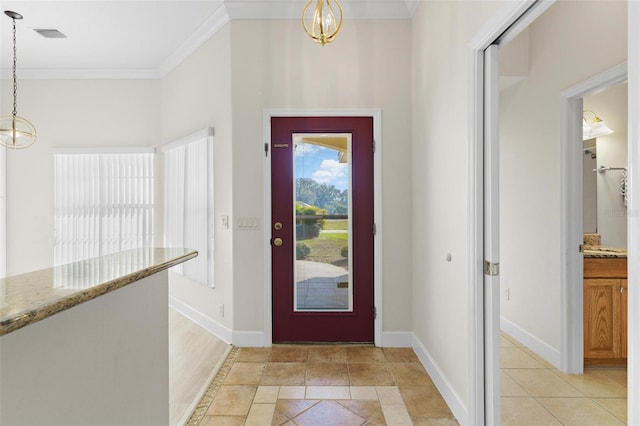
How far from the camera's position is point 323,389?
7.97 feet

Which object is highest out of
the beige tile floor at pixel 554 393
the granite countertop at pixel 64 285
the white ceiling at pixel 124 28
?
the white ceiling at pixel 124 28

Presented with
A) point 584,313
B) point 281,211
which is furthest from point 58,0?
point 584,313

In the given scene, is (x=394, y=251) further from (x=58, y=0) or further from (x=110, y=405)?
(x=58, y=0)

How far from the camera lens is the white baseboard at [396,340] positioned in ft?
10.3

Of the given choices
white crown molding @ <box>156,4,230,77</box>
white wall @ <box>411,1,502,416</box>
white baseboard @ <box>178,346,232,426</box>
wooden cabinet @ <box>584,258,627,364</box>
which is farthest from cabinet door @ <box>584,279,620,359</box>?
white crown molding @ <box>156,4,230,77</box>

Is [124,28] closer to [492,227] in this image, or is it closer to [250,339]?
[250,339]

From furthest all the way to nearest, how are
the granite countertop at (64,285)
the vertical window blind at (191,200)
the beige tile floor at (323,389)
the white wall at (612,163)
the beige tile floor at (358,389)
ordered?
the vertical window blind at (191,200) → the beige tile floor at (323,389) → the beige tile floor at (358,389) → the white wall at (612,163) → the granite countertop at (64,285)

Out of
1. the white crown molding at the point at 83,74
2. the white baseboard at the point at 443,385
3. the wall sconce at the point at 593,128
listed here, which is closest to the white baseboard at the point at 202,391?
the white baseboard at the point at 443,385

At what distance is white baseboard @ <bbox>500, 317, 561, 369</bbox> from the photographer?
1.99 meters

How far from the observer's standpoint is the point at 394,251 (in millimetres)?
3168

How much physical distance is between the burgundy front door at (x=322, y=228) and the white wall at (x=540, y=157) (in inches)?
46.4

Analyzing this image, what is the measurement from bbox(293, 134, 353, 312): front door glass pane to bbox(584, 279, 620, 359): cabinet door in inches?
74.7

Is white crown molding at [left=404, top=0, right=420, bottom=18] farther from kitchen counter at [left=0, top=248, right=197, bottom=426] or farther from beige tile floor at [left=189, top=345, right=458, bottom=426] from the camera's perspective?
beige tile floor at [left=189, top=345, right=458, bottom=426]

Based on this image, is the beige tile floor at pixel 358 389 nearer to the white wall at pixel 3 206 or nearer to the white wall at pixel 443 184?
the white wall at pixel 443 184
